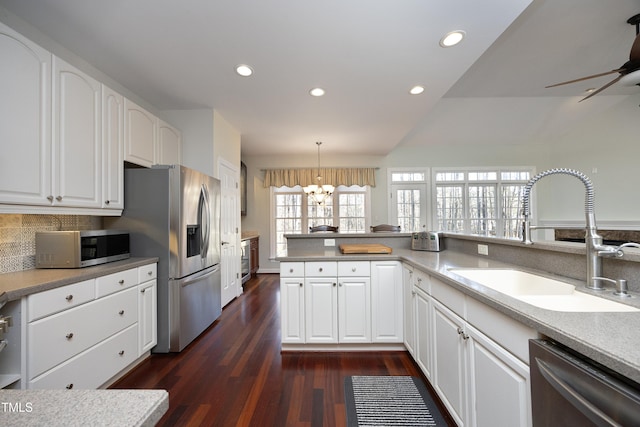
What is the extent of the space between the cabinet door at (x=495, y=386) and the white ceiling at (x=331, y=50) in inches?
81.8

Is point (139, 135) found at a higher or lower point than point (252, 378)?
higher

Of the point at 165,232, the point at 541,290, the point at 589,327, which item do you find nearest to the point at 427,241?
the point at 541,290

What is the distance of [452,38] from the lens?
2076 millimetres

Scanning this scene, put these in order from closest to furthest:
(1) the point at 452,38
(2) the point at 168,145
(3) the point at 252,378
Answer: (3) the point at 252,378
(1) the point at 452,38
(2) the point at 168,145

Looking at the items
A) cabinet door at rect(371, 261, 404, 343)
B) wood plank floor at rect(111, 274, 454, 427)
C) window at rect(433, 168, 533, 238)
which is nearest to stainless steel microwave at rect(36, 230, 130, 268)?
wood plank floor at rect(111, 274, 454, 427)

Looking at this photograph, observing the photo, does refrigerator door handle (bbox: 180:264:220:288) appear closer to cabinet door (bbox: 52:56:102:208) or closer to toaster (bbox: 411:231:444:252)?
cabinet door (bbox: 52:56:102:208)

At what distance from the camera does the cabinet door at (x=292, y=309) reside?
2.27 m

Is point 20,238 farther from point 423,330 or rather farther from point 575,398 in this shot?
point 575,398

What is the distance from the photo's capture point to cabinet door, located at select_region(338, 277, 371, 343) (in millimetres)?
2258

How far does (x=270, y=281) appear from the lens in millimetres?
5090

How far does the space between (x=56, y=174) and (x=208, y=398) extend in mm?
1799

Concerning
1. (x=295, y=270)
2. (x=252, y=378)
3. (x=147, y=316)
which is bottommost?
(x=252, y=378)

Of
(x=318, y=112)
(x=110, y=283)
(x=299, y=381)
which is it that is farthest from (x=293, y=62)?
(x=299, y=381)

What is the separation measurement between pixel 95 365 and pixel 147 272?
712mm
